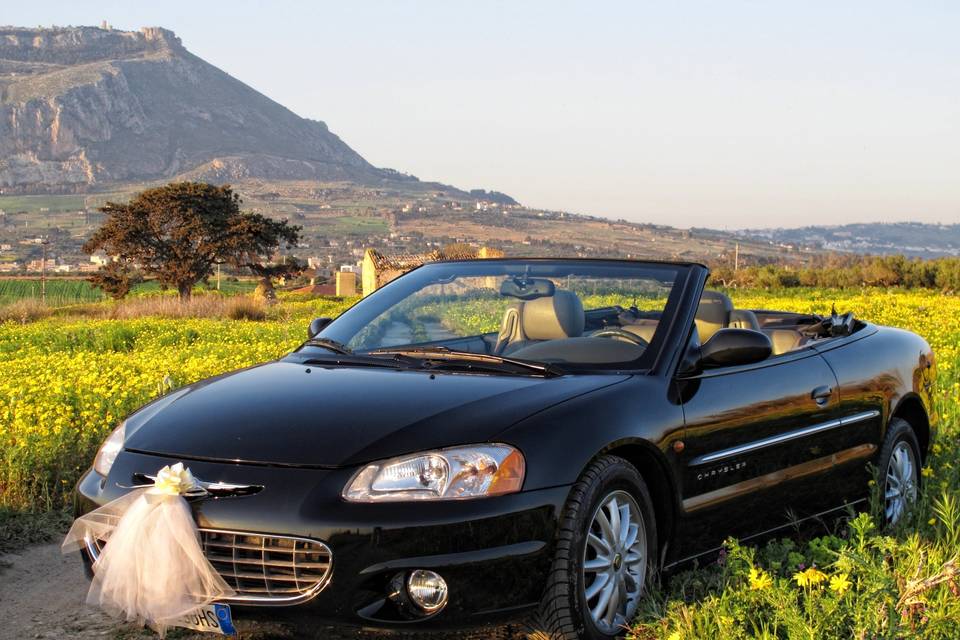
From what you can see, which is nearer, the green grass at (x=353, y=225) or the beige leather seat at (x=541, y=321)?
the beige leather seat at (x=541, y=321)

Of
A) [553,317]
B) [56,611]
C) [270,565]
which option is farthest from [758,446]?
[56,611]

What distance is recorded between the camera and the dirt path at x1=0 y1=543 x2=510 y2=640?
Result: 12.2 ft

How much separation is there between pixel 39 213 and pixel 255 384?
668ft

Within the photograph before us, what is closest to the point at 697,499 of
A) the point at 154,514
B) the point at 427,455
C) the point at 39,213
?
the point at 427,455

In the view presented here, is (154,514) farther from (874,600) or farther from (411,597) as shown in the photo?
(874,600)


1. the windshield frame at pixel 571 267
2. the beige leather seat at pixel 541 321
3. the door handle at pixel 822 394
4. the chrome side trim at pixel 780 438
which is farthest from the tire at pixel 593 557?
the door handle at pixel 822 394

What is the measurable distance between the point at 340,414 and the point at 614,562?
3.56 feet

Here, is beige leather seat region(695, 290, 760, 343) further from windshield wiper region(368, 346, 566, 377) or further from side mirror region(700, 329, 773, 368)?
windshield wiper region(368, 346, 566, 377)

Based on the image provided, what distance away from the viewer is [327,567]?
3465 millimetres

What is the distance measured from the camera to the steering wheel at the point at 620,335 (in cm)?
475

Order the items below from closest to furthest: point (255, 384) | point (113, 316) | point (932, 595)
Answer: point (932, 595)
point (255, 384)
point (113, 316)

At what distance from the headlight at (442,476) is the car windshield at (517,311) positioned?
3.48 feet

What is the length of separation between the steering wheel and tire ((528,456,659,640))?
799 mm

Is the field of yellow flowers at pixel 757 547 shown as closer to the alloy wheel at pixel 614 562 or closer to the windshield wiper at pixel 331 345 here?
the alloy wheel at pixel 614 562
